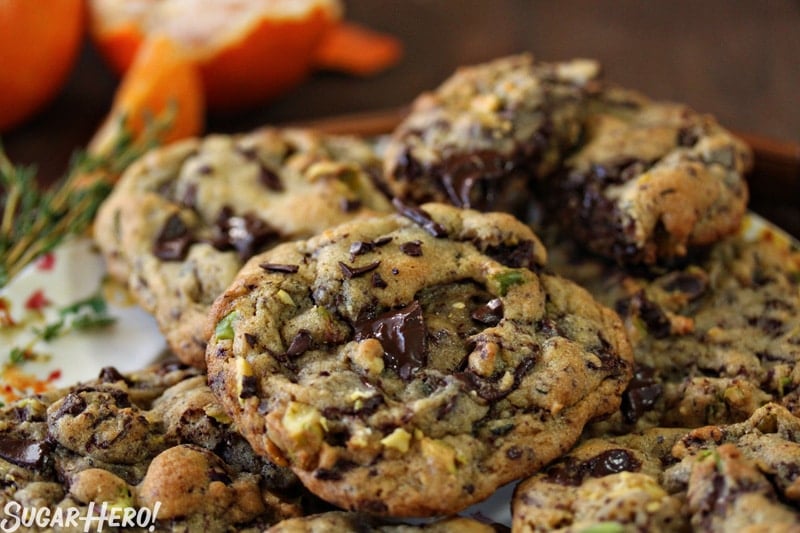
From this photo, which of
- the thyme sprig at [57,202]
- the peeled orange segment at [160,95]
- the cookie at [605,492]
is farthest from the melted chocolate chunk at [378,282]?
the peeled orange segment at [160,95]

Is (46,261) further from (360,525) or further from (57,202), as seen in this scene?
(360,525)

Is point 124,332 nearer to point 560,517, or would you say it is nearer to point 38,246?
point 38,246

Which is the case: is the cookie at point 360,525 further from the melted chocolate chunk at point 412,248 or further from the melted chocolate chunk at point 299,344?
the melted chocolate chunk at point 412,248

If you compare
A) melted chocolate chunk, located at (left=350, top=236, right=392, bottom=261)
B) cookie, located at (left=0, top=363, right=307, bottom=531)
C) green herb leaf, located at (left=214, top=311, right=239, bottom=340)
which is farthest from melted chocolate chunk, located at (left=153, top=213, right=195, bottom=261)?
melted chocolate chunk, located at (left=350, top=236, right=392, bottom=261)

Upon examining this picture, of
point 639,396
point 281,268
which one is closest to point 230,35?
point 281,268

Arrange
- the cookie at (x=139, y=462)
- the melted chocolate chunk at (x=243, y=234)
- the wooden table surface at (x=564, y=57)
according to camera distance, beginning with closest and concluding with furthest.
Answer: the cookie at (x=139, y=462), the melted chocolate chunk at (x=243, y=234), the wooden table surface at (x=564, y=57)

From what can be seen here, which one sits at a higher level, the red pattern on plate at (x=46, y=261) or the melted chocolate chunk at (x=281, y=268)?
the melted chocolate chunk at (x=281, y=268)

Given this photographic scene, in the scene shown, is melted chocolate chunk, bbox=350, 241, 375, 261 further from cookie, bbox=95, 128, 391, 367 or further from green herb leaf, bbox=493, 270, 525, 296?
cookie, bbox=95, 128, 391, 367
